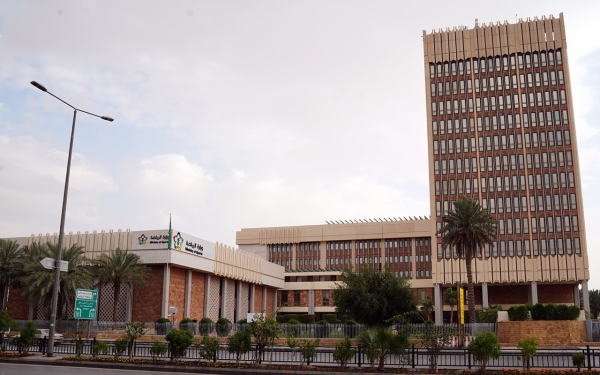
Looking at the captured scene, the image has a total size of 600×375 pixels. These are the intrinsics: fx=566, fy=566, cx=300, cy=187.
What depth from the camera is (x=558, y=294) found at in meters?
80.9

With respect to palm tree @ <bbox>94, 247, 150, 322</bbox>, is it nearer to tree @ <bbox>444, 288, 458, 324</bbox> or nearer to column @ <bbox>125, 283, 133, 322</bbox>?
column @ <bbox>125, 283, 133, 322</bbox>

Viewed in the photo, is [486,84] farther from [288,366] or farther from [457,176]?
[288,366]

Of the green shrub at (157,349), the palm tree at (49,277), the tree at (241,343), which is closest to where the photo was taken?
the tree at (241,343)

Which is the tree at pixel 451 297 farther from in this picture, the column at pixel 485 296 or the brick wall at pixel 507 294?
the brick wall at pixel 507 294

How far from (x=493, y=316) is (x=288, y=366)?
42.8 meters

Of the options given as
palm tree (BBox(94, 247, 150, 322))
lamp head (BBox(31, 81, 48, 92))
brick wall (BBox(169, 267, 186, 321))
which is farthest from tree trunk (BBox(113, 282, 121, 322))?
lamp head (BBox(31, 81, 48, 92))

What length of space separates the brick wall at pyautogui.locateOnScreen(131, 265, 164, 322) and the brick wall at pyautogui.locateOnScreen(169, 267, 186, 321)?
1.30 metres

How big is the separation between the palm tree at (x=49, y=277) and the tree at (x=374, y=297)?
25.4 m

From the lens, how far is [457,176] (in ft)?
281

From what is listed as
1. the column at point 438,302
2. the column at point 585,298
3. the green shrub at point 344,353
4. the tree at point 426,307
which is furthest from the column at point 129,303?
the column at point 585,298

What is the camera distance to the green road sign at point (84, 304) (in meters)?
27.4

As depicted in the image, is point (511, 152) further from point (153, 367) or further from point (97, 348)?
point (153, 367)

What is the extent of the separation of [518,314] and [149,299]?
37.9m

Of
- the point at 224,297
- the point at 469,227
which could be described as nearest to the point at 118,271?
the point at 224,297
